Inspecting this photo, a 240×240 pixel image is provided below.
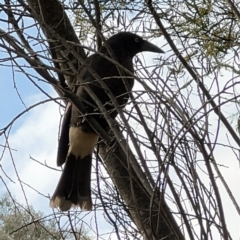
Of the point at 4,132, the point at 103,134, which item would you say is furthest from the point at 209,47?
the point at 4,132

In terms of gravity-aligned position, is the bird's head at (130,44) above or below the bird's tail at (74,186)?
above

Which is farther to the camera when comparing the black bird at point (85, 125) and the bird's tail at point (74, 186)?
the black bird at point (85, 125)

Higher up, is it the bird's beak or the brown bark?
the bird's beak

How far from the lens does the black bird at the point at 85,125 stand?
2.63m

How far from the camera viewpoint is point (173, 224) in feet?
4.71

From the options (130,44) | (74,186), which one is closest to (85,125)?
(74,186)

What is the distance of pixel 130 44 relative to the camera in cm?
286

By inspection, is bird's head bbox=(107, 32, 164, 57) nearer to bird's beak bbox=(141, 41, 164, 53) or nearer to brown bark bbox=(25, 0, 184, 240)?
bird's beak bbox=(141, 41, 164, 53)

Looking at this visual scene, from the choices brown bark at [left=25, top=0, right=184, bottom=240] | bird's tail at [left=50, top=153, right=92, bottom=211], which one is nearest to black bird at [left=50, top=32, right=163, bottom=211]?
bird's tail at [left=50, top=153, right=92, bottom=211]

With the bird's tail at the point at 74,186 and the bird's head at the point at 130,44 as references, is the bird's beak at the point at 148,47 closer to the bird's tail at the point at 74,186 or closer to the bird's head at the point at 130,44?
the bird's head at the point at 130,44

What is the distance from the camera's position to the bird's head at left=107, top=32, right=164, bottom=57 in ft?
9.26

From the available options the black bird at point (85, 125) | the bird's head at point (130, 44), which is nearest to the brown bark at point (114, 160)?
the black bird at point (85, 125)

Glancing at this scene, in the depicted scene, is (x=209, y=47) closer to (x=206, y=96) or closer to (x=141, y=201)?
(x=141, y=201)

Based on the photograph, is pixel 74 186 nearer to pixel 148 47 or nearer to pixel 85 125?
pixel 85 125
